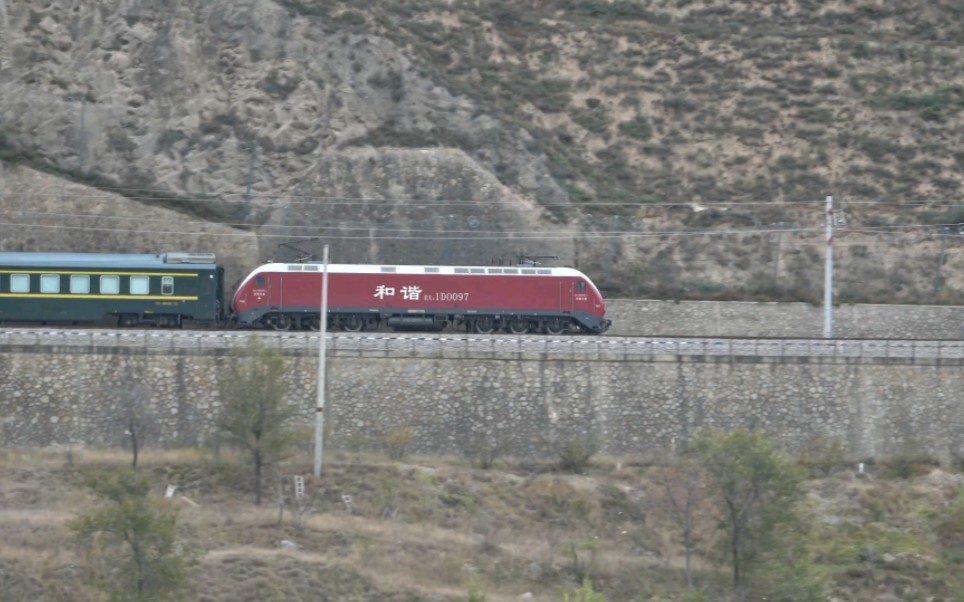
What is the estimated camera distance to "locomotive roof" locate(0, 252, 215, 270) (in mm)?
46844

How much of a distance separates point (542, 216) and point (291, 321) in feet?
41.6

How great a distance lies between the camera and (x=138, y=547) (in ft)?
104

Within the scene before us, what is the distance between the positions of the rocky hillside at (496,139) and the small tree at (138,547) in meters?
22.8

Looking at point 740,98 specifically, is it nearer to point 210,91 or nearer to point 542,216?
point 542,216

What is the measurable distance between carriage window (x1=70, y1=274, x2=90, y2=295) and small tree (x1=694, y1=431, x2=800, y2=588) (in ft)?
67.7

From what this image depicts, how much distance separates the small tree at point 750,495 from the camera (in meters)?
36.4

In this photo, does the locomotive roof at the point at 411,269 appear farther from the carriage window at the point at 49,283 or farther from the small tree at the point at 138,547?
the small tree at the point at 138,547

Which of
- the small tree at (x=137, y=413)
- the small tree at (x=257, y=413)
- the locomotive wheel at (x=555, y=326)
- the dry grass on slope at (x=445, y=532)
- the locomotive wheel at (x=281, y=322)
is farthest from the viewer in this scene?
the locomotive wheel at (x=555, y=326)

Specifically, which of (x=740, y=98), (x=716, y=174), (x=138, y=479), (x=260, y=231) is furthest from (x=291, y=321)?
(x=740, y=98)

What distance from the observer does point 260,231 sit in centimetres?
5553

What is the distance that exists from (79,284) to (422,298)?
1053cm

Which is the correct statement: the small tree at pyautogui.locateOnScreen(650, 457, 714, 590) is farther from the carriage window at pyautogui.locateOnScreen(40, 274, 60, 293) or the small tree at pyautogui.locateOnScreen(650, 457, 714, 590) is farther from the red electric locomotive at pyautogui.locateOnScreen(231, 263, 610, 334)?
the carriage window at pyautogui.locateOnScreen(40, 274, 60, 293)

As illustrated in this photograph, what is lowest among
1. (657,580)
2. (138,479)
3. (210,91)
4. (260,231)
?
(657,580)

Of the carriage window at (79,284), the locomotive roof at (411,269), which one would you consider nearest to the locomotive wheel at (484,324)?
the locomotive roof at (411,269)
